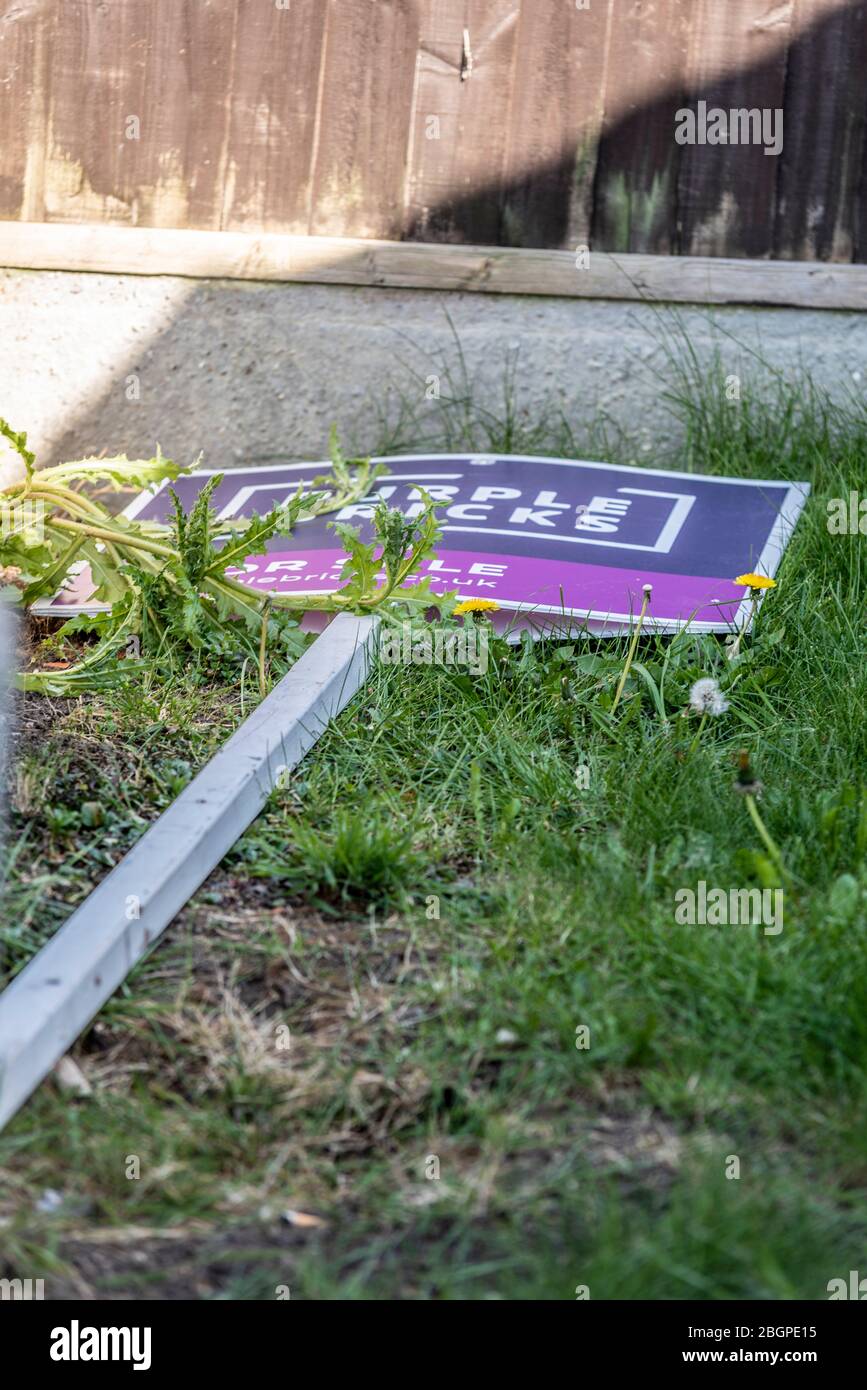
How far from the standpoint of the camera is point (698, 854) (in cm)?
205

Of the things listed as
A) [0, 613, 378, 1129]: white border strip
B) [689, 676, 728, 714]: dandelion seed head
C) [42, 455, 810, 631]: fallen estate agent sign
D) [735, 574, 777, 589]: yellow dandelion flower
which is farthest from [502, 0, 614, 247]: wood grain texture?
[689, 676, 728, 714]: dandelion seed head

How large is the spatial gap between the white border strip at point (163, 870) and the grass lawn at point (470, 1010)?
0.04 metres

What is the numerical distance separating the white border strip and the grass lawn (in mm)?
44

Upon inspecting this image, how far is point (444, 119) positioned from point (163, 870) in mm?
Result: 3077

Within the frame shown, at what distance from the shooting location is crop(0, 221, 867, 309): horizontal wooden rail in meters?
4.11

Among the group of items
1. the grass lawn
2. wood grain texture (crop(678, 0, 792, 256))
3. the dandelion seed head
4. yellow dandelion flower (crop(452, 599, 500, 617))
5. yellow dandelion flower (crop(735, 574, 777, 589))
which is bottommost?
the grass lawn

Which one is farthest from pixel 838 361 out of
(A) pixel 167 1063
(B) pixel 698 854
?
(A) pixel 167 1063

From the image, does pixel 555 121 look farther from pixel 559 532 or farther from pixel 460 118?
pixel 559 532

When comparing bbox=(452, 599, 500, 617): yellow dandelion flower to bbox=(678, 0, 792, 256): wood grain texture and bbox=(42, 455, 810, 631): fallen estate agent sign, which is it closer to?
bbox=(42, 455, 810, 631): fallen estate agent sign

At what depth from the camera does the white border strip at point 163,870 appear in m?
1.57

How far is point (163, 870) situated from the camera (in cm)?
193

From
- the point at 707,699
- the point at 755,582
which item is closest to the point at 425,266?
the point at 755,582

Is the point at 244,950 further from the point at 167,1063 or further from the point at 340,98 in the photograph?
the point at 340,98

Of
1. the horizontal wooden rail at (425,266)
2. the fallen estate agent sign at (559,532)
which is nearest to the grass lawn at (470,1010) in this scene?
the fallen estate agent sign at (559,532)
